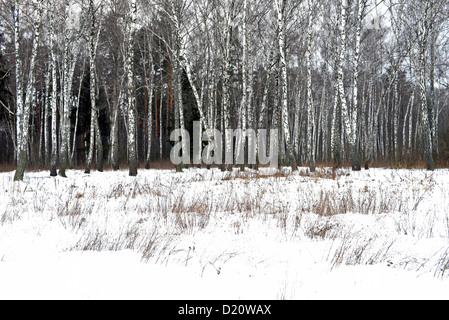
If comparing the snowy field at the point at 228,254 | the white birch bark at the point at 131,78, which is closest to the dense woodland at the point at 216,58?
the white birch bark at the point at 131,78

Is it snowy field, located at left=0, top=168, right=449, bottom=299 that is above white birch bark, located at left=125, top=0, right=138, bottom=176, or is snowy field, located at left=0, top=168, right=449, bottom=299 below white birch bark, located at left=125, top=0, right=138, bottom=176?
below

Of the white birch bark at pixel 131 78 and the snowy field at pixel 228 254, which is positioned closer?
the snowy field at pixel 228 254

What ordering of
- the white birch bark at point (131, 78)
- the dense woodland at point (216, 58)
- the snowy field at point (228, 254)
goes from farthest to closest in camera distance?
the dense woodland at point (216, 58) < the white birch bark at point (131, 78) < the snowy field at point (228, 254)

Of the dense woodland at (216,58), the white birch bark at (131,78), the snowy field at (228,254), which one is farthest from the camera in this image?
the dense woodland at (216,58)

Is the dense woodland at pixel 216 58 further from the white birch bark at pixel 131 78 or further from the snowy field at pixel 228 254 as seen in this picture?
Answer: the snowy field at pixel 228 254

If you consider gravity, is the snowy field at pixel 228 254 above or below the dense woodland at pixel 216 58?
below

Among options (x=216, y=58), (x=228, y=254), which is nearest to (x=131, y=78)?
(x=216, y=58)

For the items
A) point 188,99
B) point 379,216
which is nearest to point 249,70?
point 188,99

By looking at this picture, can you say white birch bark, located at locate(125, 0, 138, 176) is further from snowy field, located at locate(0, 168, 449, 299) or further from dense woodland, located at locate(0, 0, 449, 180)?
snowy field, located at locate(0, 168, 449, 299)

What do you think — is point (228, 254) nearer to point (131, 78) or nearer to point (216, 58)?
point (131, 78)

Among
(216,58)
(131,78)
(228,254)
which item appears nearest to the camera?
(228,254)

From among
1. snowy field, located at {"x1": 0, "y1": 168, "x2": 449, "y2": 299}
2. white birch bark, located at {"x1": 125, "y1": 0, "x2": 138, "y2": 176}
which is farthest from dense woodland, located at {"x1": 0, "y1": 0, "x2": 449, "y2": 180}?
snowy field, located at {"x1": 0, "y1": 168, "x2": 449, "y2": 299}
